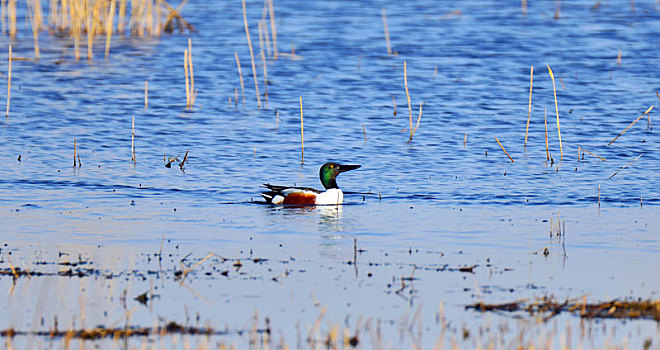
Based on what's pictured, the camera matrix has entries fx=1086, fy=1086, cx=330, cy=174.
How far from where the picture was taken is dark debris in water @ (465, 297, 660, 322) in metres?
6.78

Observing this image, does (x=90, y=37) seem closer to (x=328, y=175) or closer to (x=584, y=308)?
(x=328, y=175)

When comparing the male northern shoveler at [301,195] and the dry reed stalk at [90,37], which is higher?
the dry reed stalk at [90,37]

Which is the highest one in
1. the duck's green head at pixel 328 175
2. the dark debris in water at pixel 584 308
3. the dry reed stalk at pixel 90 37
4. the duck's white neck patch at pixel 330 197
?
the dry reed stalk at pixel 90 37

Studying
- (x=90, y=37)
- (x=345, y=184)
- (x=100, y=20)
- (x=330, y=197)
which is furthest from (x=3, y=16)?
(x=330, y=197)

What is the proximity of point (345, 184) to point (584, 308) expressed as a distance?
6.46 metres

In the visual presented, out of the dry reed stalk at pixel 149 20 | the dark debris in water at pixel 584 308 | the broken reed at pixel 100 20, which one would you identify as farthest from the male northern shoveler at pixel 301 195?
the dry reed stalk at pixel 149 20

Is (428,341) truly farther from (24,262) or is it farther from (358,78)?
(358,78)

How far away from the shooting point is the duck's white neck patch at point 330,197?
11789 mm

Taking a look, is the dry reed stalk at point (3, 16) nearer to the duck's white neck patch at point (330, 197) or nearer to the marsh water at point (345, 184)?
the marsh water at point (345, 184)

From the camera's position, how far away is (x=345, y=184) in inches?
514

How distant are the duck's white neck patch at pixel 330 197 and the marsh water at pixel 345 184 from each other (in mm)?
224

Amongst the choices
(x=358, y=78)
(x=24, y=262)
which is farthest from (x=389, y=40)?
(x=24, y=262)

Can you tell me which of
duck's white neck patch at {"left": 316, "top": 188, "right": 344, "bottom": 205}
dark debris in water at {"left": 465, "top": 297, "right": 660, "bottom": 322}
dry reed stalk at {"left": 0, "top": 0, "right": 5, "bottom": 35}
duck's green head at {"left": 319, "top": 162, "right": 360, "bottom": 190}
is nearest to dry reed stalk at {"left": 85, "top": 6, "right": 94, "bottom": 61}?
dry reed stalk at {"left": 0, "top": 0, "right": 5, "bottom": 35}

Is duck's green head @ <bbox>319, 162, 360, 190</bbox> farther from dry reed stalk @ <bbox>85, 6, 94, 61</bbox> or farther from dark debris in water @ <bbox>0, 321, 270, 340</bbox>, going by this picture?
dry reed stalk @ <bbox>85, 6, 94, 61</bbox>
